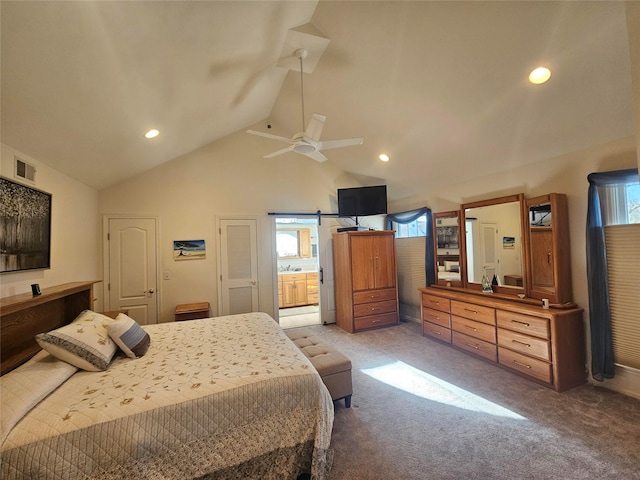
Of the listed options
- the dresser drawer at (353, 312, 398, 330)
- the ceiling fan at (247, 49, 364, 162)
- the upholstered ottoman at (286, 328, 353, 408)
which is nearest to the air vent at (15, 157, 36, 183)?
the ceiling fan at (247, 49, 364, 162)

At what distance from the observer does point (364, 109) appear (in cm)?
356

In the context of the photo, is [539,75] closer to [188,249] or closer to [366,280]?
[366,280]

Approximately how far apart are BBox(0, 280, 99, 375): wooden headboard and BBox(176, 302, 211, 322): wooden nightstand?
1335mm

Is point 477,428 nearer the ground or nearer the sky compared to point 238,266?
nearer the ground

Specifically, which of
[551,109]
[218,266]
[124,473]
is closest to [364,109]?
[551,109]

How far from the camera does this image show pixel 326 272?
17.4 ft

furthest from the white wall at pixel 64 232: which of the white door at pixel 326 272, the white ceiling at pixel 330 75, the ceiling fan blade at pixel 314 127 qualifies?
the white door at pixel 326 272

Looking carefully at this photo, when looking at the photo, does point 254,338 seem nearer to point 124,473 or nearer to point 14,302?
point 124,473

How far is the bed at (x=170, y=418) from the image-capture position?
1290mm

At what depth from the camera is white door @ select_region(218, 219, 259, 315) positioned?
4.62m

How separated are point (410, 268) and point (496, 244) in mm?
1800

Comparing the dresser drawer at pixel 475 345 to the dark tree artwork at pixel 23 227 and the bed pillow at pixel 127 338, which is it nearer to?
the bed pillow at pixel 127 338

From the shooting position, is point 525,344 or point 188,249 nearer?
point 525,344

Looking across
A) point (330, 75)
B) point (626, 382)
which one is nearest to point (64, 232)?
point (330, 75)
